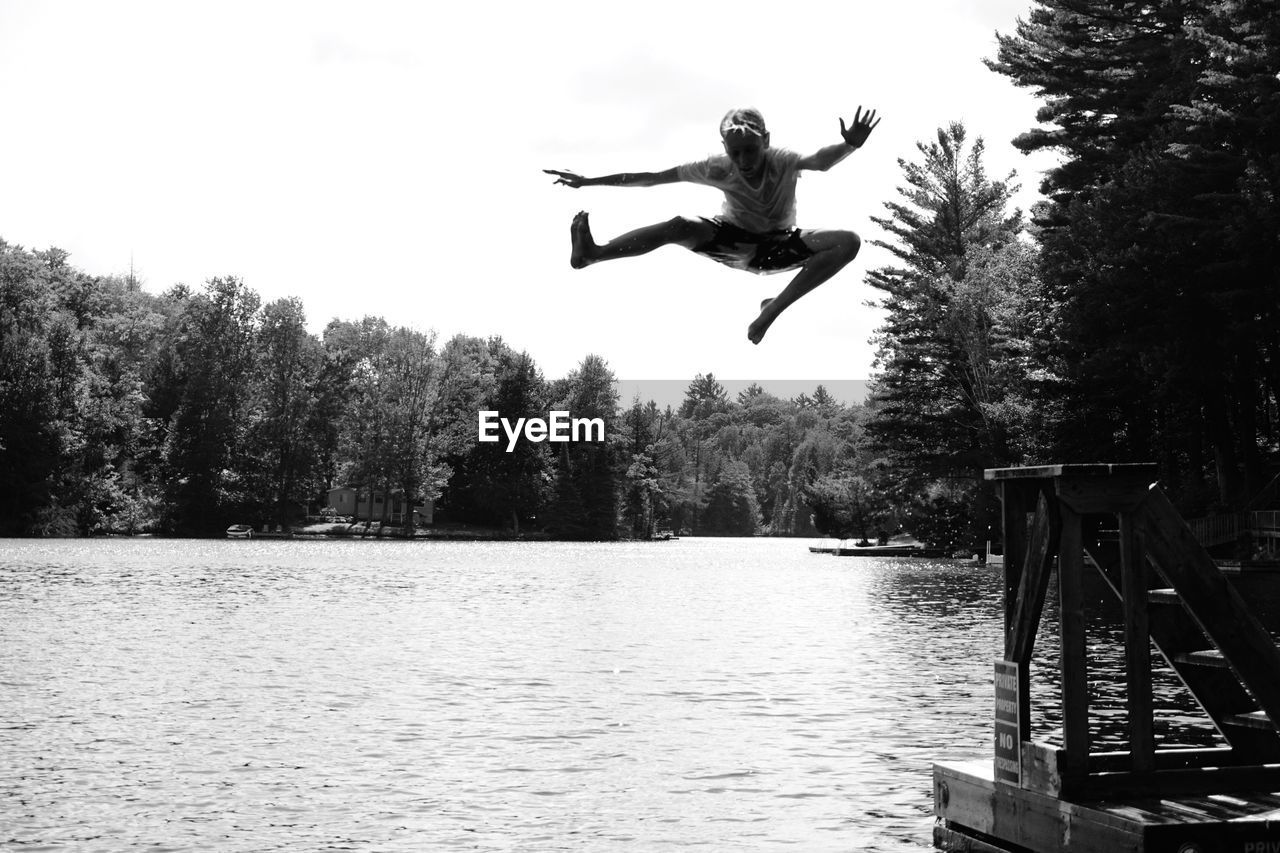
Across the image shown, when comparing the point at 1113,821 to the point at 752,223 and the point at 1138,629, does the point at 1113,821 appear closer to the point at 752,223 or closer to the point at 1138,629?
the point at 1138,629

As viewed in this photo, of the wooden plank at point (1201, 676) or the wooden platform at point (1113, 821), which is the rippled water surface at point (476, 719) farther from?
the wooden plank at point (1201, 676)

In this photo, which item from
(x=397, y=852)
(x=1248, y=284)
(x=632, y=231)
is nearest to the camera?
(x=632, y=231)

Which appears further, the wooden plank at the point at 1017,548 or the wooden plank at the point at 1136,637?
the wooden plank at the point at 1017,548

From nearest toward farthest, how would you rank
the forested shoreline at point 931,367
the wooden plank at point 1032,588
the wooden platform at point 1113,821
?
the wooden platform at point 1113,821
the wooden plank at point 1032,588
the forested shoreline at point 931,367

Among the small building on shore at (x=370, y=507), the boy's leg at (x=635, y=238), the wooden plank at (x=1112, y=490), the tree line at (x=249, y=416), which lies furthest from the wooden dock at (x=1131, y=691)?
the small building on shore at (x=370, y=507)

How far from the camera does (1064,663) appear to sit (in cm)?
1138

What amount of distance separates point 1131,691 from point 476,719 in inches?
635

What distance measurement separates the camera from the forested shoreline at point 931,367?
1997 inches

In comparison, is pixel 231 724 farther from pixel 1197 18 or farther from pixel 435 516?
pixel 435 516

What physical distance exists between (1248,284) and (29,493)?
92705 millimetres

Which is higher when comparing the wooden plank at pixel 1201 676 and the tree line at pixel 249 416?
the tree line at pixel 249 416

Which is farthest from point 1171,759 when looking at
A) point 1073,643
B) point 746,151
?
point 746,151

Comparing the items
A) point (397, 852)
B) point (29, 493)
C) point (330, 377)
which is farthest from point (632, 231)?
point (330, 377)

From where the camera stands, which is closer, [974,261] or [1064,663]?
[1064,663]
